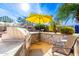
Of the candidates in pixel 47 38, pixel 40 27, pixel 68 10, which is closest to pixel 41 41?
pixel 47 38

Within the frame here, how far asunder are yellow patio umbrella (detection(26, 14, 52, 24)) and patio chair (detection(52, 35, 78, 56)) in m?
0.45

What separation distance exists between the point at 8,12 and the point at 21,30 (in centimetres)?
A: 37

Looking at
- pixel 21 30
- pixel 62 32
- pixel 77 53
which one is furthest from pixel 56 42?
pixel 21 30

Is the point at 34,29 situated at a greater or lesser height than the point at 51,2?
lesser

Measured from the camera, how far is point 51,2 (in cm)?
306

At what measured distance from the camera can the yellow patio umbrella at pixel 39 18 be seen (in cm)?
306

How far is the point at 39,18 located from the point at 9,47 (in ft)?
2.26

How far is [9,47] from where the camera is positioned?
3.04 metres

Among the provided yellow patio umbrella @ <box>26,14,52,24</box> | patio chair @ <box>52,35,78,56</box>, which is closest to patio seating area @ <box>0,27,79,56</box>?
patio chair @ <box>52,35,78,56</box>

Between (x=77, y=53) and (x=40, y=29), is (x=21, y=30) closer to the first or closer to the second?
(x=40, y=29)

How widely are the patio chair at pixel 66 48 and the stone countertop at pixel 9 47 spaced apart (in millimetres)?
588

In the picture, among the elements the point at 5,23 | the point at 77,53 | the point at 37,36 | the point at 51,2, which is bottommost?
the point at 77,53

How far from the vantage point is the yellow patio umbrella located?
10.0 feet

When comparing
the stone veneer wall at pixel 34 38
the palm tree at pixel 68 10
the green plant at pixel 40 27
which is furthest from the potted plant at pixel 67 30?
the stone veneer wall at pixel 34 38
